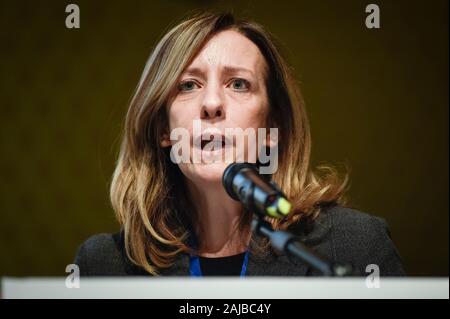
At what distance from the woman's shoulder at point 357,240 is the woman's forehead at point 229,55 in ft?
1.40

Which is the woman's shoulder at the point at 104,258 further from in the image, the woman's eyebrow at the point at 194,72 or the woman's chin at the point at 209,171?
the woman's eyebrow at the point at 194,72

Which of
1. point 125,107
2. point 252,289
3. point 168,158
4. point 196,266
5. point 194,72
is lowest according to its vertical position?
point 196,266

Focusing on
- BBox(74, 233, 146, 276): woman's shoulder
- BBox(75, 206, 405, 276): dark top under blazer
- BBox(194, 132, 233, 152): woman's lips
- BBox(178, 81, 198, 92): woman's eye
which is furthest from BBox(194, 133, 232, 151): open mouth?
BBox(74, 233, 146, 276): woman's shoulder

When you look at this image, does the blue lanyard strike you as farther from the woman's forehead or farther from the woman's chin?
the woman's forehead

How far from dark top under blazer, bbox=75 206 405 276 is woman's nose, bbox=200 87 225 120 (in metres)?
0.34

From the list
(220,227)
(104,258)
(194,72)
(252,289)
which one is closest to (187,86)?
(194,72)

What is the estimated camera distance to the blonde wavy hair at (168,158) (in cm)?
127

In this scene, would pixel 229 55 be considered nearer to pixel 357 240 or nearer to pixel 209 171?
pixel 209 171

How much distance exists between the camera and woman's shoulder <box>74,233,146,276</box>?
128 centimetres

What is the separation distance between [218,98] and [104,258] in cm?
52

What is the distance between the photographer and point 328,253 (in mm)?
1192

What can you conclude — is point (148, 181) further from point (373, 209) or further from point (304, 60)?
point (373, 209)
